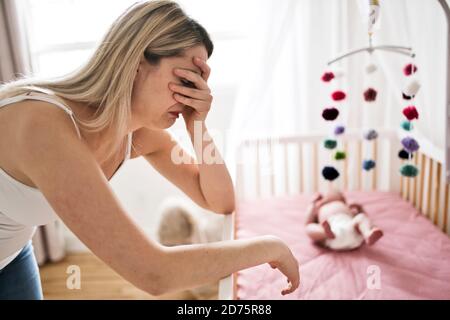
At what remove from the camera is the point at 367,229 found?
3.82 ft

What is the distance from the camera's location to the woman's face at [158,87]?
617 millimetres

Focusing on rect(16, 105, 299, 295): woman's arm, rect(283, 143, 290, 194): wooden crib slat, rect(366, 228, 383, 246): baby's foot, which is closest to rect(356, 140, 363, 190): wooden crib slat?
rect(283, 143, 290, 194): wooden crib slat

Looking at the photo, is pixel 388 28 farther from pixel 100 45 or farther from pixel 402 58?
pixel 100 45

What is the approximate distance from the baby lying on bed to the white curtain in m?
0.31

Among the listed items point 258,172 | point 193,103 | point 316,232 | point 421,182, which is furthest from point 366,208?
point 193,103

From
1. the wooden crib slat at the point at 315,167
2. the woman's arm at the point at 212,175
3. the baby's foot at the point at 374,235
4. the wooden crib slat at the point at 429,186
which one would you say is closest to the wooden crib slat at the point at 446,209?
the wooden crib slat at the point at 429,186

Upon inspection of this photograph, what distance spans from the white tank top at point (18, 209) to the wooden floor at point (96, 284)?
0.42m

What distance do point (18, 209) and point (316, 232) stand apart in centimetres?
79

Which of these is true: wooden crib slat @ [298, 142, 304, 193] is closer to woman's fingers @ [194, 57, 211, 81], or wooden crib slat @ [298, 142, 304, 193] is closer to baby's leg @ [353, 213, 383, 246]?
baby's leg @ [353, 213, 383, 246]

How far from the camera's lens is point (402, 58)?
1183mm

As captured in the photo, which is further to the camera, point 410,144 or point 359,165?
point 359,165

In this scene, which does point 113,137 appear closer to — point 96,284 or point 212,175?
point 212,175

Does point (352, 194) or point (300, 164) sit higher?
point (300, 164)
